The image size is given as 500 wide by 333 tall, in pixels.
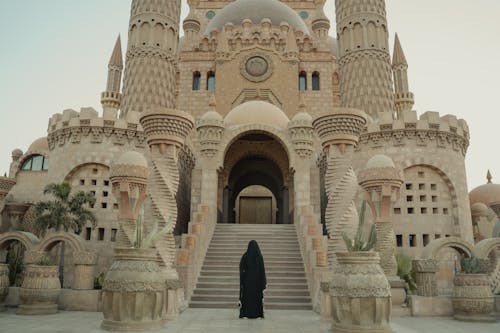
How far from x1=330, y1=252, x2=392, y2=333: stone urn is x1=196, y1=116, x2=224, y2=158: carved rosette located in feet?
29.8

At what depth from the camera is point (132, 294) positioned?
6.92m

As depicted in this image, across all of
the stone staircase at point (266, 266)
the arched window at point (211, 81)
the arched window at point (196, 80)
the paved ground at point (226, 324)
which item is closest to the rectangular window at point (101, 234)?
the stone staircase at point (266, 266)

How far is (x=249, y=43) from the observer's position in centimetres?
2475

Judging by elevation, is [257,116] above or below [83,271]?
above

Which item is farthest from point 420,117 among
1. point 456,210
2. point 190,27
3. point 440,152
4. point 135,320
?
point 190,27

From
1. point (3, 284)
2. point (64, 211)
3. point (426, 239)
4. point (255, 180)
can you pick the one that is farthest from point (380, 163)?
point (255, 180)

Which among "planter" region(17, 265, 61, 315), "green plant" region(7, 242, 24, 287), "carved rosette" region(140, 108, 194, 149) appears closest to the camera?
"planter" region(17, 265, 61, 315)

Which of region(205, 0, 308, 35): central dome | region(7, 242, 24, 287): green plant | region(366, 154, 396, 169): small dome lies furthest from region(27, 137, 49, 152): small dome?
region(366, 154, 396, 169): small dome

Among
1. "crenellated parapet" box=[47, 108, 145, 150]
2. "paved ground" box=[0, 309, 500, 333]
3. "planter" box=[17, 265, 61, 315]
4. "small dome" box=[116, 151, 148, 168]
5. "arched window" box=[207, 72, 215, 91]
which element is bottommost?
"paved ground" box=[0, 309, 500, 333]

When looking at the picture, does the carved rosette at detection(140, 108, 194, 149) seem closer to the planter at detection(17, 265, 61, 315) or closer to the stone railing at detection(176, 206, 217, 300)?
the stone railing at detection(176, 206, 217, 300)

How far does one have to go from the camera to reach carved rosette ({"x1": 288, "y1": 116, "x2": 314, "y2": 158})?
15438mm

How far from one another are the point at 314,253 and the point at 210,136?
6.26 m

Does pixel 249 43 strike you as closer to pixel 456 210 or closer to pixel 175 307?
pixel 456 210

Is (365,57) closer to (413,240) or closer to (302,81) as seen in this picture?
(302,81)
